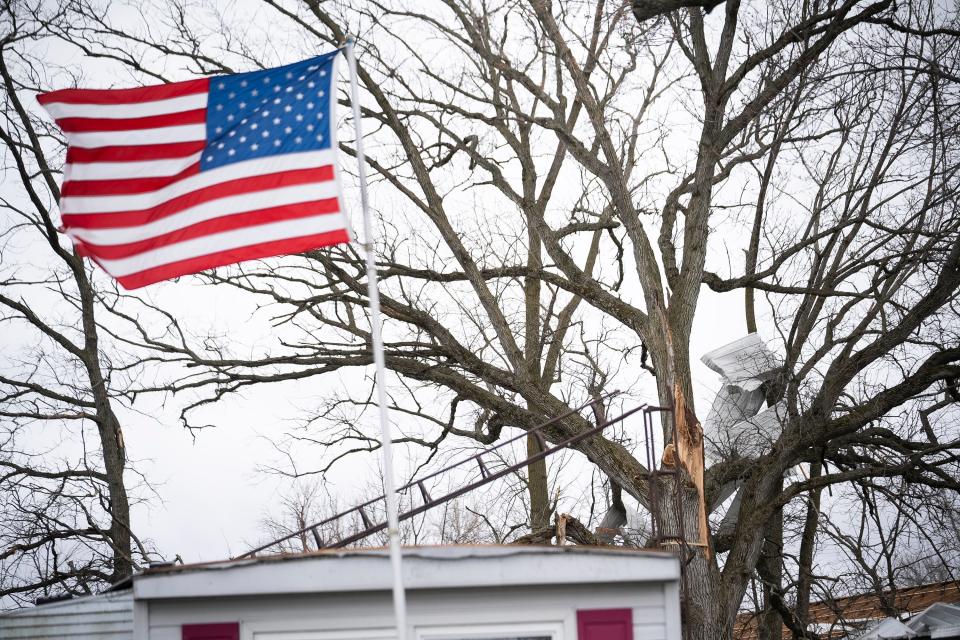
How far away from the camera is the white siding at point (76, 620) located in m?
7.18

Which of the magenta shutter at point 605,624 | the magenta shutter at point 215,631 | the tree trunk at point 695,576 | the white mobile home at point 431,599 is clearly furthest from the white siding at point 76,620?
the tree trunk at point 695,576

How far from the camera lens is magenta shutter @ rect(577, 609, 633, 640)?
264 inches

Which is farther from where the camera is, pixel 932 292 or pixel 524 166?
pixel 524 166

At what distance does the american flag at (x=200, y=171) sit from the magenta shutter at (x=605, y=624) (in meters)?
2.96

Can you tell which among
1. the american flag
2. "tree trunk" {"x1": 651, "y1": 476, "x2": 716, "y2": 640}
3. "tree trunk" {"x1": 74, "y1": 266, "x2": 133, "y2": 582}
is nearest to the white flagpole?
the american flag

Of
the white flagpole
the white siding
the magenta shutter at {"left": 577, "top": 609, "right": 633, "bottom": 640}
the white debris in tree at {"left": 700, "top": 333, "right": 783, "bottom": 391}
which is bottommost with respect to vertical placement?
the magenta shutter at {"left": 577, "top": 609, "right": 633, "bottom": 640}

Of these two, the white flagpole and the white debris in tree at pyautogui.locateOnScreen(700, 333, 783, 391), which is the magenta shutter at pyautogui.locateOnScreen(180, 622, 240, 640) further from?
the white debris in tree at pyautogui.locateOnScreen(700, 333, 783, 391)

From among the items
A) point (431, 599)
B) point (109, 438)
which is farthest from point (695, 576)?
point (109, 438)

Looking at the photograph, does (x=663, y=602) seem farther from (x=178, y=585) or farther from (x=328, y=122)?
(x=328, y=122)

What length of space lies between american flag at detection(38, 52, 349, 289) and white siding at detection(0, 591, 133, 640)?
229 centimetres

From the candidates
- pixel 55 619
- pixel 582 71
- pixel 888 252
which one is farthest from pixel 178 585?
pixel 888 252

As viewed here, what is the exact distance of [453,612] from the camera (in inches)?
264

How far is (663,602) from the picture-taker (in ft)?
22.2

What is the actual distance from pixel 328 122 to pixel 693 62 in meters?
8.28
